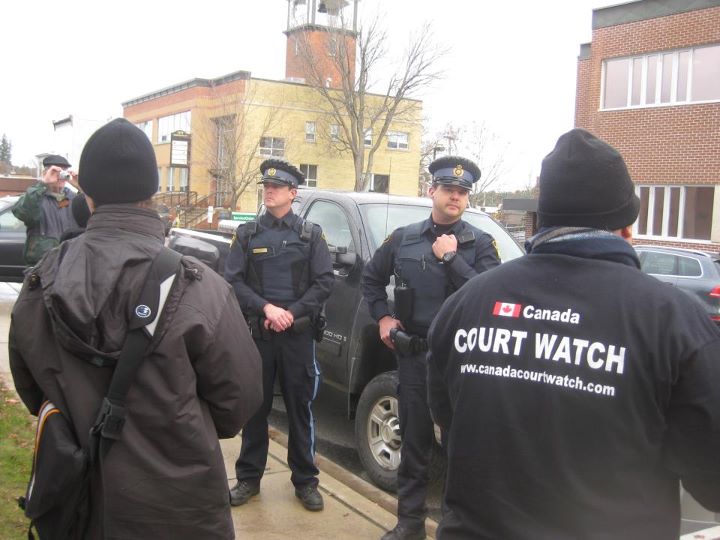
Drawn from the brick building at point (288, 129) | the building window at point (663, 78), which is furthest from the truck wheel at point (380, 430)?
the brick building at point (288, 129)

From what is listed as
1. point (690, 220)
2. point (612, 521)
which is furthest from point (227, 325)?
point (690, 220)

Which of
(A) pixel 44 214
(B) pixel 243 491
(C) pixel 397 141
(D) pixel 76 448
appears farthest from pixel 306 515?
(C) pixel 397 141

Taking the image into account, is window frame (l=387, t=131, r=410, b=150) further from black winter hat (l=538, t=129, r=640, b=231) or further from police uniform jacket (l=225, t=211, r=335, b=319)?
black winter hat (l=538, t=129, r=640, b=231)

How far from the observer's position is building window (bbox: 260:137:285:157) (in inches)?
1681

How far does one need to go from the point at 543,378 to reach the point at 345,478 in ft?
11.5

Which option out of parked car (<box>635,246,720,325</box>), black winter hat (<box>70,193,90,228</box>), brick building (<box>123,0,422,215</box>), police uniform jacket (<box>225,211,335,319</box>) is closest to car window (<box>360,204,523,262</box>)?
police uniform jacket (<box>225,211,335,319</box>)

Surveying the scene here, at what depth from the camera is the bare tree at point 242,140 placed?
41.4 meters

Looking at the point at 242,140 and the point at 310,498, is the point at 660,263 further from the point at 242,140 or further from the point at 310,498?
the point at 242,140

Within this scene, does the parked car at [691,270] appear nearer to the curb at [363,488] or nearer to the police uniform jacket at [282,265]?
the curb at [363,488]

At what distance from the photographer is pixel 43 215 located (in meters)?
6.88

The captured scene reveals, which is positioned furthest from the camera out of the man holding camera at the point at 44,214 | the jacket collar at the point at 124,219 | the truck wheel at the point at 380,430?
the man holding camera at the point at 44,214

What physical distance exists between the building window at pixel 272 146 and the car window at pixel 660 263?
31.3m

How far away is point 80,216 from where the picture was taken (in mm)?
4191

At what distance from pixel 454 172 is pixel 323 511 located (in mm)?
2150
